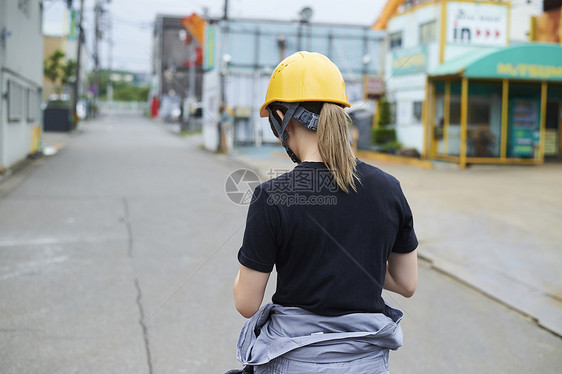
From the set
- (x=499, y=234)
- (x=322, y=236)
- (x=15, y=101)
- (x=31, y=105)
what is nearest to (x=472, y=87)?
(x=499, y=234)

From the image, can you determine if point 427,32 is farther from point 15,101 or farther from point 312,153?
point 312,153

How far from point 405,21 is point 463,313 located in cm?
1954

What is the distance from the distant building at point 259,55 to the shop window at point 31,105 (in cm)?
936

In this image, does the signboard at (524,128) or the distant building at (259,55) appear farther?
the distant building at (259,55)

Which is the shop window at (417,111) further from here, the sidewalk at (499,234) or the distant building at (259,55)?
the sidewalk at (499,234)

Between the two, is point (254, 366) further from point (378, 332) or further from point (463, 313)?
point (463, 313)

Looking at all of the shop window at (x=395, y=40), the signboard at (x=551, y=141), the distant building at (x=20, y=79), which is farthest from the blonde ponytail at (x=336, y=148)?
the shop window at (x=395, y=40)

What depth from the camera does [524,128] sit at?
20062 millimetres

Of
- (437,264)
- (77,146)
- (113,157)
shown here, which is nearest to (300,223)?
(437,264)

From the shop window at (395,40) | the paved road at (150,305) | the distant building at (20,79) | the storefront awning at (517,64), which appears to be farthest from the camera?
Result: the shop window at (395,40)

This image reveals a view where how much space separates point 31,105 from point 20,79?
2891 mm

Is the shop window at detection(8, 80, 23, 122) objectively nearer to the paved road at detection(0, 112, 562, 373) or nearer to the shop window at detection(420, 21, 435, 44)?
the paved road at detection(0, 112, 562, 373)

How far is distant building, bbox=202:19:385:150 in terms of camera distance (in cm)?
2886

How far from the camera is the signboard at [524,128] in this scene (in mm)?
19828
